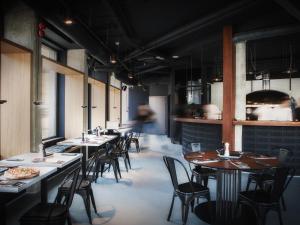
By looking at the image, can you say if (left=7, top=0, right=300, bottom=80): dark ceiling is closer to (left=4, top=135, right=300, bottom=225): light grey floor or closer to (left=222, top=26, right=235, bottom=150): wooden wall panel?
(left=222, top=26, right=235, bottom=150): wooden wall panel

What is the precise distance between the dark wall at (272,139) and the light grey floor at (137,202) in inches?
25.6

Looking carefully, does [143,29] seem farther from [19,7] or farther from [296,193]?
[296,193]

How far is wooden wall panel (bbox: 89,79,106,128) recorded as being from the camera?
9.27m

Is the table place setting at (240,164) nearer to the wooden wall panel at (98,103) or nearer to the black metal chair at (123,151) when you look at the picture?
the black metal chair at (123,151)

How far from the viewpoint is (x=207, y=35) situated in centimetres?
745

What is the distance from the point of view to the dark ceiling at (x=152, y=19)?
14.7ft

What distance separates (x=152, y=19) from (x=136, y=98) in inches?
430

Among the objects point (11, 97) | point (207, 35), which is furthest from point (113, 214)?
point (207, 35)

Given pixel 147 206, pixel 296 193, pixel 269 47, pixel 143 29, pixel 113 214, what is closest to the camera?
pixel 113 214

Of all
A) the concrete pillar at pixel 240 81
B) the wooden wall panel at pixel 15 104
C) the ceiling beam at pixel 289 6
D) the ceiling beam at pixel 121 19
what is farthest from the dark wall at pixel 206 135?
the wooden wall panel at pixel 15 104

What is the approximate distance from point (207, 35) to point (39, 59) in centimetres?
476

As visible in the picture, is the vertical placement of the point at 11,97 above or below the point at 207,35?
below

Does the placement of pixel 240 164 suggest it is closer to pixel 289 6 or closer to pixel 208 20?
pixel 289 6

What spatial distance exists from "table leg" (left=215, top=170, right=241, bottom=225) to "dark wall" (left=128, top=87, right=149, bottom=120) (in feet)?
44.7
